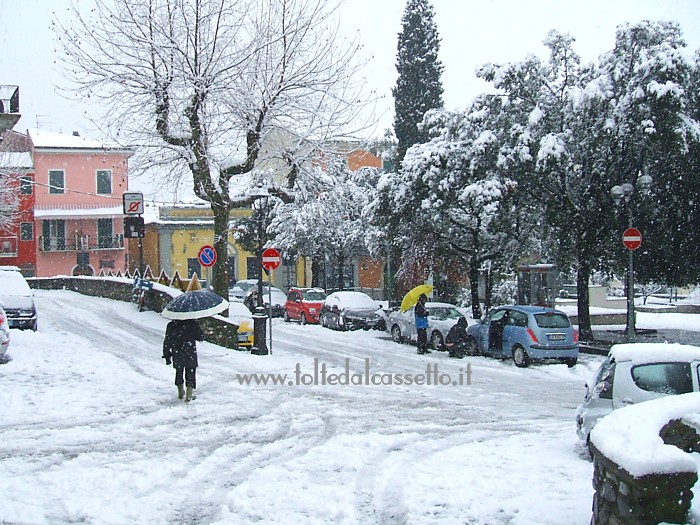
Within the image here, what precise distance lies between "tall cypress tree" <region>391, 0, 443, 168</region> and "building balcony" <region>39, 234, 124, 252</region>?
83.3 feet

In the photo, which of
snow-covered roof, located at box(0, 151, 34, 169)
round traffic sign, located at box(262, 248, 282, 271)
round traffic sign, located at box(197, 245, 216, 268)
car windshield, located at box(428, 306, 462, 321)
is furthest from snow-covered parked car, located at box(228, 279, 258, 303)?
round traffic sign, located at box(262, 248, 282, 271)

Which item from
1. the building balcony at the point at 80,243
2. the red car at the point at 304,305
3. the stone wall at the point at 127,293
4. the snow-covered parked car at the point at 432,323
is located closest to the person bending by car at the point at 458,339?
the snow-covered parked car at the point at 432,323

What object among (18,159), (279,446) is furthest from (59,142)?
(279,446)

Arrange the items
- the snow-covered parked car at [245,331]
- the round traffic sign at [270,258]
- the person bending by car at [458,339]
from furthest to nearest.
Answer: the person bending by car at [458,339] < the snow-covered parked car at [245,331] < the round traffic sign at [270,258]

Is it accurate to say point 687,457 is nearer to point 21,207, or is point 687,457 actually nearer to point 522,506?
point 522,506

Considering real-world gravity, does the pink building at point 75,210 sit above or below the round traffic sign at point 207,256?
above

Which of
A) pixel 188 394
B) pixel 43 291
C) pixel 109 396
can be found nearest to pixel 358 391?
pixel 188 394

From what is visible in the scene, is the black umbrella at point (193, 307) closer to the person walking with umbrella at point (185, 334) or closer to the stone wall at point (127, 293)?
the person walking with umbrella at point (185, 334)

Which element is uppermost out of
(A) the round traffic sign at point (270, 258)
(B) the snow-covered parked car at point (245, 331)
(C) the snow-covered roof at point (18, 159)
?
(C) the snow-covered roof at point (18, 159)

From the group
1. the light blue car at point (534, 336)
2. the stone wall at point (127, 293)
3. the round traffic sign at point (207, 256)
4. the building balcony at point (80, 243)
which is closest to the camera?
the light blue car at point (534, 336)

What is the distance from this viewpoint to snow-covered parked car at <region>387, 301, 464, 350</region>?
21.7 m

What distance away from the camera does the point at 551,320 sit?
18.2 meters

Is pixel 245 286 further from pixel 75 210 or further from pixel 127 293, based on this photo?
pixel 75 210

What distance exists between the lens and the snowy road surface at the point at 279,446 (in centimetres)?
696
